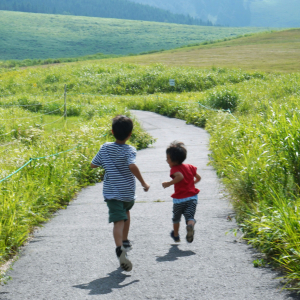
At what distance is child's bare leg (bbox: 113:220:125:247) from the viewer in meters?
4.34

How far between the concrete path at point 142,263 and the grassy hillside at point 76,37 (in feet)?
436

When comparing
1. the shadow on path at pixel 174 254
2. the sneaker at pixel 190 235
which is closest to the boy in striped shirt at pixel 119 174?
the shadow on path at pixel 174 254

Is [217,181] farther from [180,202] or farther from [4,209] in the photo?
[4,209]

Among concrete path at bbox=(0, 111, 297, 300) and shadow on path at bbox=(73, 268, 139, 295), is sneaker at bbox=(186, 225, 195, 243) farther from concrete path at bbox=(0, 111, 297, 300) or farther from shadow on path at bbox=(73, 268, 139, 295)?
shadow on path at bbox=(73, 268, 139, 295)

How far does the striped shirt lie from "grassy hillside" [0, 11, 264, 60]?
440 ft

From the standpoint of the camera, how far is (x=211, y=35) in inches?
7392

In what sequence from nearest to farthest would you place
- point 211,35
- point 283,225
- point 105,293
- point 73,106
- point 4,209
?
point 105,293, point 283,225, point 4,209, point 73,106, point 211,35

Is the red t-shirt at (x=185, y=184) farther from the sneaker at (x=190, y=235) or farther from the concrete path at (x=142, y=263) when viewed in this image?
the concrete path at (x=142, y=263)

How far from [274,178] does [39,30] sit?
176406mm

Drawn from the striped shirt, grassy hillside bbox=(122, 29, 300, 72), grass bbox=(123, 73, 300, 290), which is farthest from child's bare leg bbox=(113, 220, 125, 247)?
grassy hillside bbox=(122, 29, 300, 72)

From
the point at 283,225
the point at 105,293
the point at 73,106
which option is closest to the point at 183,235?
the point at 283,225

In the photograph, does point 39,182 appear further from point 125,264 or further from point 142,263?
point 125,264

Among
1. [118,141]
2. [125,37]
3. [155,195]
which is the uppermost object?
[125,37]

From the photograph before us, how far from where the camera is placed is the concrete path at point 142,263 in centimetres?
374
